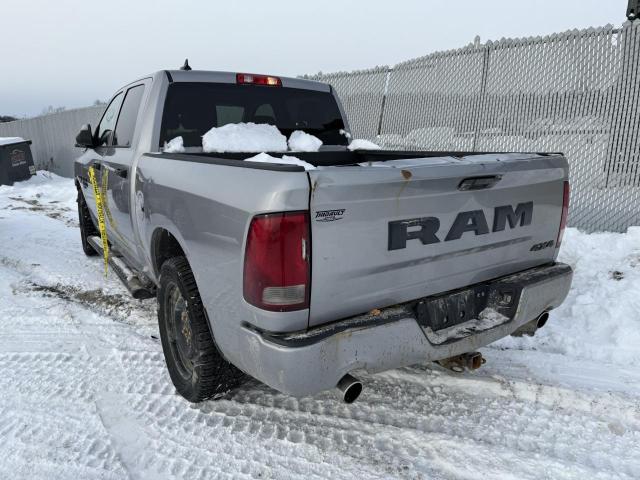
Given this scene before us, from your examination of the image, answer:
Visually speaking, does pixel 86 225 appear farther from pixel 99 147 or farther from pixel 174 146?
pixel 174 146

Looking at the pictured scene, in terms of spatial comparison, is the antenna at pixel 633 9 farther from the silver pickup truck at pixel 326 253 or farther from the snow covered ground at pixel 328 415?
the silver pickup truck at pixel 326 253

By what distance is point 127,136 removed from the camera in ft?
12.9

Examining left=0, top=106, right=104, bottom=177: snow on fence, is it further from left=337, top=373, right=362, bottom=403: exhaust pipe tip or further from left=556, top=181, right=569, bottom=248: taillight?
left=337, top=373, right=362, bottom=403: exhaust pipe tip

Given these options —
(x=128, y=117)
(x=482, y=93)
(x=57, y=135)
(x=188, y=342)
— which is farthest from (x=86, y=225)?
(x=57, y=135)

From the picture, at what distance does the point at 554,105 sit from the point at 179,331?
6798mm

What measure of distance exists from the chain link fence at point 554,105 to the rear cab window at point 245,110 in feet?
14.8

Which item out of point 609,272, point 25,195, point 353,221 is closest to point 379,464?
→ point 353,221

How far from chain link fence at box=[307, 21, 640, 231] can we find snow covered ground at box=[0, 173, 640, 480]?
10.2 ft

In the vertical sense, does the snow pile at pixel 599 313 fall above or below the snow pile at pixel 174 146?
below

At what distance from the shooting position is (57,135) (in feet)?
64.1

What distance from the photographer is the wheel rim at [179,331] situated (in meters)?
2.87

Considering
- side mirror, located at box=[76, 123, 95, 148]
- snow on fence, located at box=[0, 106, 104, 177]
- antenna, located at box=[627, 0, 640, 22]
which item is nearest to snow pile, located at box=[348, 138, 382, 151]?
side mirror, located at box=[76, 123, 95, 148]

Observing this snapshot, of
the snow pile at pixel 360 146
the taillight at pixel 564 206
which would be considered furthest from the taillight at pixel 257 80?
the taillight at pixel 564 206

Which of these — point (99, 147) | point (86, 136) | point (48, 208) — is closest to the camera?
point (86, 136)
